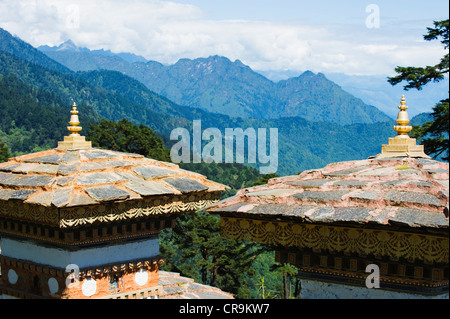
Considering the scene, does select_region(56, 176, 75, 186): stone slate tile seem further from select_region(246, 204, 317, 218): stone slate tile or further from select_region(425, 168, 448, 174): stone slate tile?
select_region(425, 168, 448, 174): stone slate tile

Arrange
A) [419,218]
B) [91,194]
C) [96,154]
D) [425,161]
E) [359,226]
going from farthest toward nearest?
[96,154] → [91,194] → [425,161] → [359,226] → [419,218]

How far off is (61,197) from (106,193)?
1.67 feet

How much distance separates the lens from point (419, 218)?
14.1ft

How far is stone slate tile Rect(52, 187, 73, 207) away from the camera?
22.8ft

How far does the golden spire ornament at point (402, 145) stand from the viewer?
18.4ft

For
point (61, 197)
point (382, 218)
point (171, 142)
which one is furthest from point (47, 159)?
point (171, 142)

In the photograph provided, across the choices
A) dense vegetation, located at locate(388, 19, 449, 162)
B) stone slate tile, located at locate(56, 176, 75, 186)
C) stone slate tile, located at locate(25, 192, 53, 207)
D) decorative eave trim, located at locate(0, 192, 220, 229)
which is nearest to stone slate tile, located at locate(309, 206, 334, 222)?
decorative eave trim, located at locate(0, 192, 220, 229)

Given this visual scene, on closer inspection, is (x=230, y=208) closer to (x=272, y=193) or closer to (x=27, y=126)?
(x=272, y=193)

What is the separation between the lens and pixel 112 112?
16375 centimetres

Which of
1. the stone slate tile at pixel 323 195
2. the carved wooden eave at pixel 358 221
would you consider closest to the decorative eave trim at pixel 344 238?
the carved wooden eave at pixel 358 221

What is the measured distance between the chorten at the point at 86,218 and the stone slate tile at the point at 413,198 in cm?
355

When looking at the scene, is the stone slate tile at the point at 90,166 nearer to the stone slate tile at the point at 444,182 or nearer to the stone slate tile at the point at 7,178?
the stone slate tile at the point at 7,178

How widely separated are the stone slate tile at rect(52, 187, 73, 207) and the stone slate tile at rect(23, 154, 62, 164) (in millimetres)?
839
